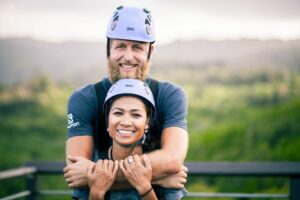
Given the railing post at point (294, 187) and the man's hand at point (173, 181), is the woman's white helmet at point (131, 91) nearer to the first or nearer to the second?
the man's hand at point (173, 181)

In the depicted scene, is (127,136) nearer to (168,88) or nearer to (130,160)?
(130,160)

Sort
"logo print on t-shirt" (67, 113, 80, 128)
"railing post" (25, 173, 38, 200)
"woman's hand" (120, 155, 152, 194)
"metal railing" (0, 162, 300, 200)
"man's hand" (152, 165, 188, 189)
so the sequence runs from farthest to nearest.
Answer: "railing post" (25, 173, 38, 200)
"metal railing" (0, 162, 300, 200)
"logo print on t-shirt" (67, 113, 80, 128)
"man's hand" (152, 165, 188, 189)
"woman's hand" (120, 155, 152, 194)

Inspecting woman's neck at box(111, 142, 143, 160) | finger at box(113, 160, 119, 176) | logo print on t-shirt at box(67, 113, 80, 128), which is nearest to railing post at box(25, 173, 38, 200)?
logo print on t-shirt at box(67, 113, 80, 128)

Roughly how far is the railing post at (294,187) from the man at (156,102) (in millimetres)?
1619

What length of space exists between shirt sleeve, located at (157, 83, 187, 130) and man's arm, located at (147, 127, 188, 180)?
0.11 ft

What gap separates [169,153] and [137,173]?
0.19 m

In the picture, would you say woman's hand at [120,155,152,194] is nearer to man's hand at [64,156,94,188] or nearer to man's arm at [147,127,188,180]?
man's arm at [147,127,188,180]

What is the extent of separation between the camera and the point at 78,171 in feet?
6.46

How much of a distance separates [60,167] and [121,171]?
1.85 meters

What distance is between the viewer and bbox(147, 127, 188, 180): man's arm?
1960 millimetres

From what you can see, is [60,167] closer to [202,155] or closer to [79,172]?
[79,172]

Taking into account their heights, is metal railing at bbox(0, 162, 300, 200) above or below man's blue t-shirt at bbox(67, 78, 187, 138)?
below

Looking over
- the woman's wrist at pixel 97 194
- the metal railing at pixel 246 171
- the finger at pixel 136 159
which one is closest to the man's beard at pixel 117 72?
the finger at pixel 136 159

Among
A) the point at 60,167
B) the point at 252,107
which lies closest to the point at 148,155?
the point at 60,167
